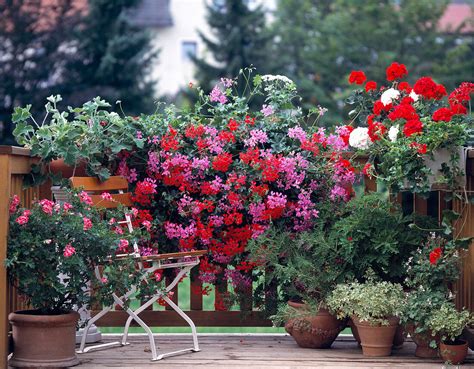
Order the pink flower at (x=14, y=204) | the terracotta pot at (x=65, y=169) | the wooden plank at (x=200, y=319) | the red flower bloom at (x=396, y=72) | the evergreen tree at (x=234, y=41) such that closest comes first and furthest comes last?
1. the pink flower at (x=14, y=204)
2. the terracotta pot at (x=65, y=169)
3. the red flower bloom at (x=396, y=72)
4. the wooden plank at (x=200, y=319)
5. the evergreen tree at (x=234, y=41)

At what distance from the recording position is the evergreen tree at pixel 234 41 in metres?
26.0

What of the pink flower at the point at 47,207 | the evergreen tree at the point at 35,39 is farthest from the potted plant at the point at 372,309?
the evergreen tree at the point at 35,39

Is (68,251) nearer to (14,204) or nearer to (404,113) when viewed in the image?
(14,204)

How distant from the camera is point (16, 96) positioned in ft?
74.6

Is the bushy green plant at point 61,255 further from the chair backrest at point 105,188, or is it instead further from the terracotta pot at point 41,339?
the chair backrest at point 105,188

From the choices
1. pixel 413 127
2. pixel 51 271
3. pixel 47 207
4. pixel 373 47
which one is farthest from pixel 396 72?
pixel 373 47

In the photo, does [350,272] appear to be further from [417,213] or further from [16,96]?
[16,96]

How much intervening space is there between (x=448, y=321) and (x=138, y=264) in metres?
1.57

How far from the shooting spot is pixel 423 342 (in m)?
4.45

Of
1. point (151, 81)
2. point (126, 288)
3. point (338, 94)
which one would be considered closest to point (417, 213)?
point (126, 288)

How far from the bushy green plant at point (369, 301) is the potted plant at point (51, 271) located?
1.14m

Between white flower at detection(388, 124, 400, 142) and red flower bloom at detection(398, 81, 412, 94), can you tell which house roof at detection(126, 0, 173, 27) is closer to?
red flower bloom at detection(398, 81, 412, 94)

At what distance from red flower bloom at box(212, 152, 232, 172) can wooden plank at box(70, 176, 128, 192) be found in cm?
52

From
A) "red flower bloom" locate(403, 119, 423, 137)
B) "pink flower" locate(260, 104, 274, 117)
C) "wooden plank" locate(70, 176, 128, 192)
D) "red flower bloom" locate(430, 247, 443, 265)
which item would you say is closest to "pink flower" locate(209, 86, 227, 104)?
"pink flower" locate(260, 104, 274, 117)
